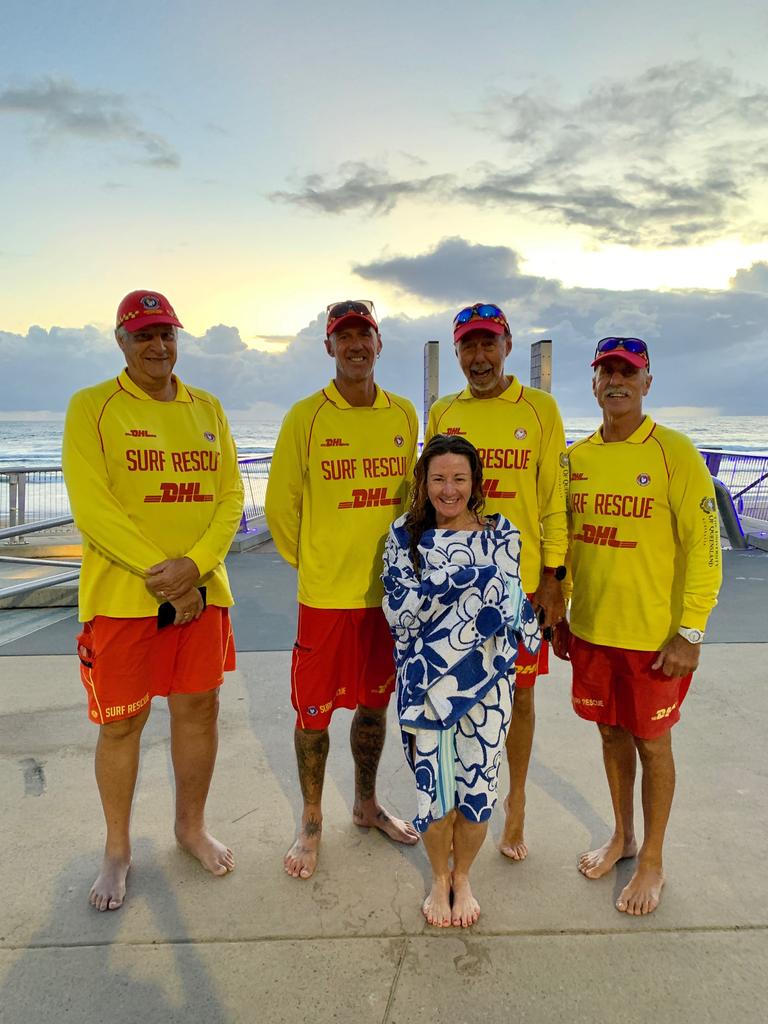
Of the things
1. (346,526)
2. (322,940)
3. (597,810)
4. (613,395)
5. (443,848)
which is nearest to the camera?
(322,940)

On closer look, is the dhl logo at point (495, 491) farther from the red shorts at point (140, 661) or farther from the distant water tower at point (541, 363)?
the distant water tower at point (541, 363)

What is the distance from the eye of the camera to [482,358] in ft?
8.16

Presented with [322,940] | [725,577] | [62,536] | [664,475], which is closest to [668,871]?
[322,940]

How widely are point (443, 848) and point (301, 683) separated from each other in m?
0.77

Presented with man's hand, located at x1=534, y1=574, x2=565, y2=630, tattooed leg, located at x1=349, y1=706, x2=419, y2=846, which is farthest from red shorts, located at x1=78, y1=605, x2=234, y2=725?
man's hand, located at x1=534, y1=574, x2=565, y2=630

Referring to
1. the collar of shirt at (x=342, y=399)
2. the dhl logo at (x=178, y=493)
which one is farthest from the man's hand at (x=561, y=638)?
the dhl logo at (x=178, y=493)

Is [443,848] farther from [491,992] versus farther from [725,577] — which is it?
[725,577]

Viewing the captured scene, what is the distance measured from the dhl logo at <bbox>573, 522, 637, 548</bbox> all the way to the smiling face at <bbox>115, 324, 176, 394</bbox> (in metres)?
1.61

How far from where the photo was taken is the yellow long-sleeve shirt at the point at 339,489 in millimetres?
2545

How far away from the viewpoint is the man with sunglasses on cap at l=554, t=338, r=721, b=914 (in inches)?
88.4

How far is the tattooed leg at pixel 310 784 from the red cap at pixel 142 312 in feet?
5.27

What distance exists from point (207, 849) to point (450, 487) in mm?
1600

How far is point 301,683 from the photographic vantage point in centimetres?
257

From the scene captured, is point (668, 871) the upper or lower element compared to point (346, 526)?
lower
